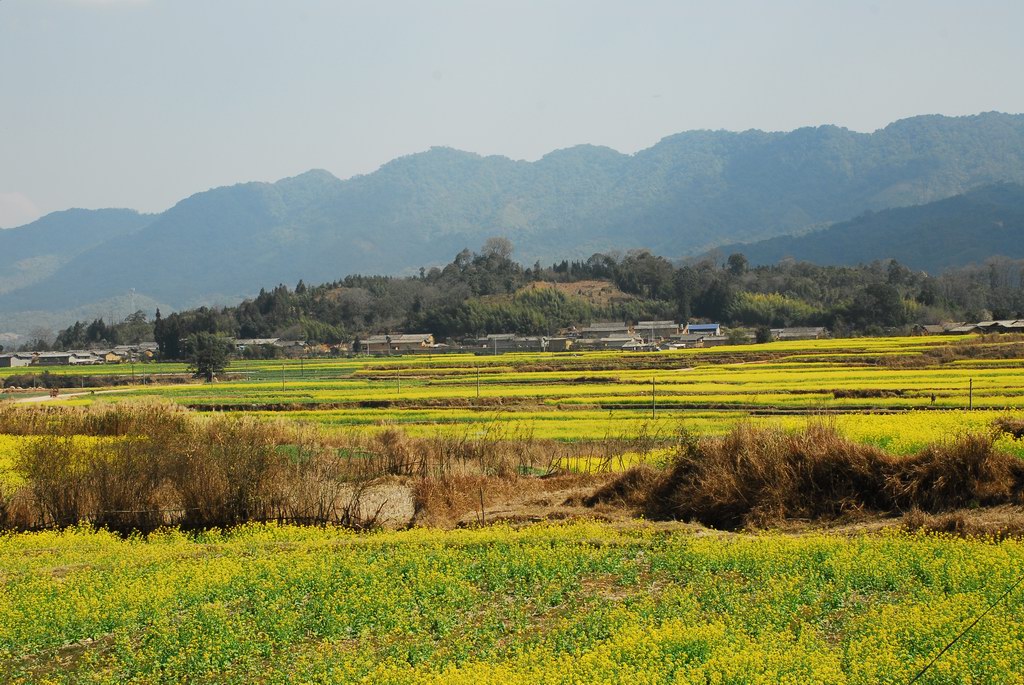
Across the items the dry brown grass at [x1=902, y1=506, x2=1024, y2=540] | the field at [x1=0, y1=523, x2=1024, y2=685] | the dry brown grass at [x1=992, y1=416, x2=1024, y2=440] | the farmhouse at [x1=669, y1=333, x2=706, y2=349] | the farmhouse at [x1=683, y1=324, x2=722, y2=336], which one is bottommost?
the field at [x1=0, y1=523, x2=1024, y2=685]

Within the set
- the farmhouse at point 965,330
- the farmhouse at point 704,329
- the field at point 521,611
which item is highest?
the farmhouse at point 704,329

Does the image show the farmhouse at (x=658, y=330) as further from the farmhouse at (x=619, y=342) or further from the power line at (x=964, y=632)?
the power line at (x=964, y=632)

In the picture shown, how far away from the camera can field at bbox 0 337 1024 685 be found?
10.9m

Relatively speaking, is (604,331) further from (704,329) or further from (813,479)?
(813,479)

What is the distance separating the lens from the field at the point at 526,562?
10945 mm

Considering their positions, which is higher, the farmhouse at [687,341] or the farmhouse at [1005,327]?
the farmhouse at [1005,327]

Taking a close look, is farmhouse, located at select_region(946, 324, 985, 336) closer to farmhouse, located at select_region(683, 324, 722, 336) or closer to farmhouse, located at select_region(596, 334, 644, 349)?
farmhouse, located at select_region(596, 334, 644, 349)

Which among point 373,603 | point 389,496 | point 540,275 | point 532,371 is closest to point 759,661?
point 373,603

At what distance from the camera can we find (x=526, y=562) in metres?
15.2

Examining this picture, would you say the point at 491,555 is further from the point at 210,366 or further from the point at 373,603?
the point at 210,366

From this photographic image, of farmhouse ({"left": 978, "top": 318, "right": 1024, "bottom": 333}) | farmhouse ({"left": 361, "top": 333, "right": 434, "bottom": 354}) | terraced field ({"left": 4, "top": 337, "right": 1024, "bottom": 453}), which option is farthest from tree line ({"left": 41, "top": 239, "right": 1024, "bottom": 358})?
terraced field ({"left": 4, "top": 337, "right": 1024, "bottom": 453})

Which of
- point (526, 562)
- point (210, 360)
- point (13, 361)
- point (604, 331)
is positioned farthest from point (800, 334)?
point (526, 562)

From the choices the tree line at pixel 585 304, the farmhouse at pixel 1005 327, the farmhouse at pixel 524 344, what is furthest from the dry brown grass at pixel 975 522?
the farmhouse at pixel 524 344

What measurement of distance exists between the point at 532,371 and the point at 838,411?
32394mm
